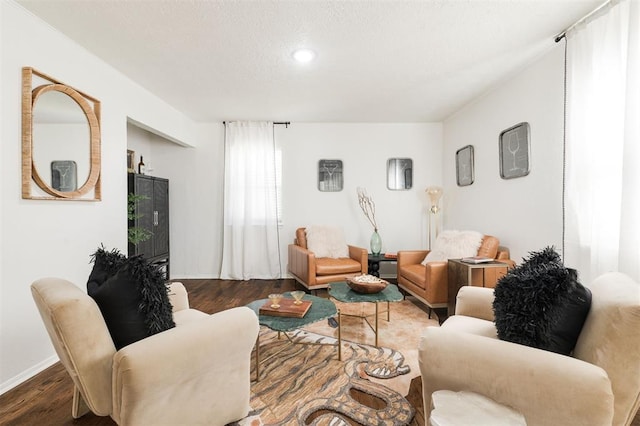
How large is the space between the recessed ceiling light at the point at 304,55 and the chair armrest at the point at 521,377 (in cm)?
234

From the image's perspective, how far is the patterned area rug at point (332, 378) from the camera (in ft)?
5.12

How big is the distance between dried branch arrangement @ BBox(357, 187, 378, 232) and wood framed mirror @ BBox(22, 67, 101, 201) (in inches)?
130

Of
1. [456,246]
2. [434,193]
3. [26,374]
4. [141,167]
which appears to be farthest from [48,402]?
[434,193]

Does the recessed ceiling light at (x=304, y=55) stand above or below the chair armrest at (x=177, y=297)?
above

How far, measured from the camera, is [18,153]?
1960 mm

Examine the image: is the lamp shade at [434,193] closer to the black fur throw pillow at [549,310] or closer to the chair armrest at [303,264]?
the chair armrest at [303,264]

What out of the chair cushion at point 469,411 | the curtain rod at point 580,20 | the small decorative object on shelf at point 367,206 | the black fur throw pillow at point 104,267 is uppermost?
the curtain rod at point 580,20

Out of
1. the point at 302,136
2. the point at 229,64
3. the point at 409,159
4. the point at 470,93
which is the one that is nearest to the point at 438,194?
the point at 409,159

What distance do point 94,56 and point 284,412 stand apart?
318cm

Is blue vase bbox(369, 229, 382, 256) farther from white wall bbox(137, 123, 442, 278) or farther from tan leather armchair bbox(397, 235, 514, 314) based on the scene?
tan leather armchair bbox(397, 235, 514, 314)

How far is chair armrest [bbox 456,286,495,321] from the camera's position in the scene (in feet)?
5.97

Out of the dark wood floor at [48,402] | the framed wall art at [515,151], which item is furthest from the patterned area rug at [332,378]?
the framed wall art at [515,151]

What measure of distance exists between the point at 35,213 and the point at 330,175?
3.44 meters

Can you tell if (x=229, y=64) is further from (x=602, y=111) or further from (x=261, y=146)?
(x=602, y=111)
